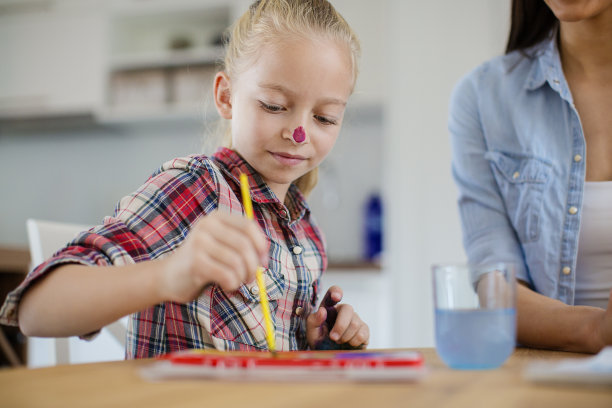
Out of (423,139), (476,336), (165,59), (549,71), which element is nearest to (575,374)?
(476,336)

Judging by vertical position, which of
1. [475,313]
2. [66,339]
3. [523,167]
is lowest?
[66,339]

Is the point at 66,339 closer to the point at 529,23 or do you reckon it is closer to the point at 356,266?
the point at 529,23

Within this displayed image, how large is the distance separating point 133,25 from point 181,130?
0.73 metres

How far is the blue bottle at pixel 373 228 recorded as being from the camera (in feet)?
11.4

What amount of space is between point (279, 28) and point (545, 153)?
22.5 inches

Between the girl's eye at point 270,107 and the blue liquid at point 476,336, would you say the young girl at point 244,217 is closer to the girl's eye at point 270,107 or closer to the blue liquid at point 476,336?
the girl's eye at point 270,107

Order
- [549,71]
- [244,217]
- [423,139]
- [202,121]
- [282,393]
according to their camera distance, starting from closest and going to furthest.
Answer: [282,393] → [244,217] → [549,71] → [423,139] → [202,121]

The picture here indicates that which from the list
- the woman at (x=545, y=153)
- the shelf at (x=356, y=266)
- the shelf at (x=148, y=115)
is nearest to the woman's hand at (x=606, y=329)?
the woman at (x=545, y=153)

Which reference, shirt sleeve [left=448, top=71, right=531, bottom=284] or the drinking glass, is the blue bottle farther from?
the drinking glass

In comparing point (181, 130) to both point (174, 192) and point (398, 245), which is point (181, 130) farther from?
point (174, 192)

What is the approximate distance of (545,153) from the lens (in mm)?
1234

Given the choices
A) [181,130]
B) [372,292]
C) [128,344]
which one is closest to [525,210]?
[128,344]

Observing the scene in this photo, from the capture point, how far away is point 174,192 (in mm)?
878

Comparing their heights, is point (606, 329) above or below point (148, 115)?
below
